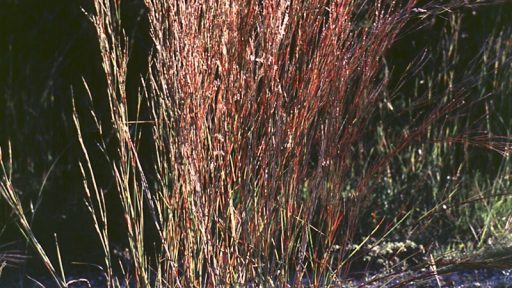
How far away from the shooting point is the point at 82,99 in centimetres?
684

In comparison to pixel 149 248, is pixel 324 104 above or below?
above

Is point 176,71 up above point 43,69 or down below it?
above

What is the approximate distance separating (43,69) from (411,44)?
2532 mm

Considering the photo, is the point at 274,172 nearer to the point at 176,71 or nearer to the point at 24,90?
the point at 176,71

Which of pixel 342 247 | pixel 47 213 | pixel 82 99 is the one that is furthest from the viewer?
pixel 82 99

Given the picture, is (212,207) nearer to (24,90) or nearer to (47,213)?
(47,213)

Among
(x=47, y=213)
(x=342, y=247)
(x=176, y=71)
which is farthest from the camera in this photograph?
(x=47, y=213)

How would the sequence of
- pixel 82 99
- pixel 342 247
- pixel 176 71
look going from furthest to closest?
1. pixel 82 99
2. pixel 342 247
3. pixel 176 71

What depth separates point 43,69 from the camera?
711 centimetres

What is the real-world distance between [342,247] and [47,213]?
11.0 feet

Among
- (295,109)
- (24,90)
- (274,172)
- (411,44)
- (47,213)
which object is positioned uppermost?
(295,109)

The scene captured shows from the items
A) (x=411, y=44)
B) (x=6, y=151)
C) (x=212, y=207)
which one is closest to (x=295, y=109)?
(x=212, y=207)

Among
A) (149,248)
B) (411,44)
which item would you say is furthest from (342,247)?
(411,44)

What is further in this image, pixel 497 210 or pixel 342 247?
pixel 497 210
